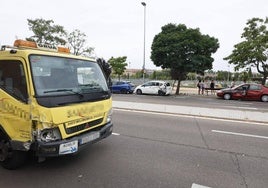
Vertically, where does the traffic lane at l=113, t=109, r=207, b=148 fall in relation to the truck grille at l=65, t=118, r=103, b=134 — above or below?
below

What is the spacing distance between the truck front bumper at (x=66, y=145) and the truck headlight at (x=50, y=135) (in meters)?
0.07

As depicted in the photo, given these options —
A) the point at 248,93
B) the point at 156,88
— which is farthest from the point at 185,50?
the point at 248,93

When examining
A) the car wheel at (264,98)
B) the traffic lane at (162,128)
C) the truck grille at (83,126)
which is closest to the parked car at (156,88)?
the car wheel at (264,98)

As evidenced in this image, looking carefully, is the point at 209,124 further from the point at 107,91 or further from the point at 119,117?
the point at 107,91

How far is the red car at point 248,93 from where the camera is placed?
1925cm

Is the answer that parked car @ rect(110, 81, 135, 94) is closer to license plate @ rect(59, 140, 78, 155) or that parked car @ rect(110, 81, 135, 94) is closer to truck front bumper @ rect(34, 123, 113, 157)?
truck front bumper @ rect(34, 123, 113, 157)

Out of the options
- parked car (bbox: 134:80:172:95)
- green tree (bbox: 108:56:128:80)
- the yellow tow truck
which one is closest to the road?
the yellow tow truck

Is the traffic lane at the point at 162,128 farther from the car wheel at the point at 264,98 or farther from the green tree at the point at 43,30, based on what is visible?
the green tree at the point at 43,30

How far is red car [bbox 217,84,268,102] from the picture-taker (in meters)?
19.2

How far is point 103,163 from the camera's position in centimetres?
449

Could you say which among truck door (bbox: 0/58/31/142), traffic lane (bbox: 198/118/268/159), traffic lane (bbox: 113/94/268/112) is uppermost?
truck door (bbox: 0/58/31/142)

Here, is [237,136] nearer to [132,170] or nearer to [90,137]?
[132,170]

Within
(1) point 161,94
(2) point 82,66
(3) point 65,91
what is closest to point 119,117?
(2) point 82,66

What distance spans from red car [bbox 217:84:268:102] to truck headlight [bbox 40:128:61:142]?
19.2 metres
